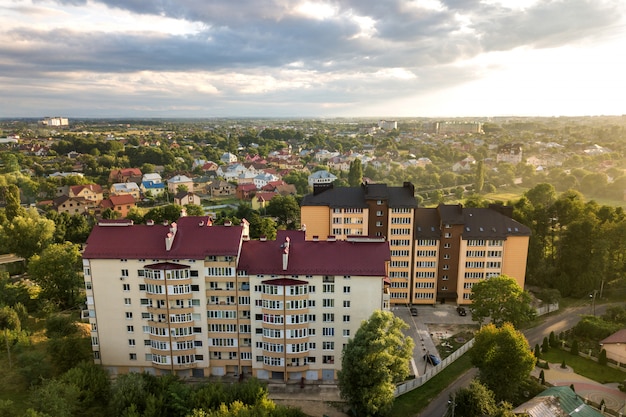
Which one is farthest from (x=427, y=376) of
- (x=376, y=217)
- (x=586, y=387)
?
(x=376, y=217)

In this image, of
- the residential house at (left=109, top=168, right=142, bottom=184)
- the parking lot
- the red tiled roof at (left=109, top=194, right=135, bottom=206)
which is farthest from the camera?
the residential house at (left=109, top=168, right=142, bottom=184)

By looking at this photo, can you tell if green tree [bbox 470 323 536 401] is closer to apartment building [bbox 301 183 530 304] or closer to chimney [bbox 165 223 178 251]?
apartment building [bbox 301 183 530 304]

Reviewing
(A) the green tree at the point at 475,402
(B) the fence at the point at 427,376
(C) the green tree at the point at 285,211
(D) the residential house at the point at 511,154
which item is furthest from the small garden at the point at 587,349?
(D) the residential house at the point at 511,154

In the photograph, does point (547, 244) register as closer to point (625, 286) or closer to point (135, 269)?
point (625, 286)

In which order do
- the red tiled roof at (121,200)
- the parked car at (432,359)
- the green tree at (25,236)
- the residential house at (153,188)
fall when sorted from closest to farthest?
the parked car at (432,359), the green tree at (25,236), the red tiled roof at (121,200), the residential house at (153,188)

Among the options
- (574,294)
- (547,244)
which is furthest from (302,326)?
(547,244)

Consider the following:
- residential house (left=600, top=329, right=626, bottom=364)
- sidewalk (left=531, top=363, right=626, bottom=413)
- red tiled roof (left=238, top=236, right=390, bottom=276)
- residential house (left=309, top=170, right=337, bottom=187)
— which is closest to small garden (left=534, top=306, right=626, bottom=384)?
residential house (left=600, top=329, right=626, bottom=364)

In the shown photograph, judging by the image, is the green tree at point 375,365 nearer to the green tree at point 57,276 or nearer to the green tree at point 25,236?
the green tree at point 57,276
